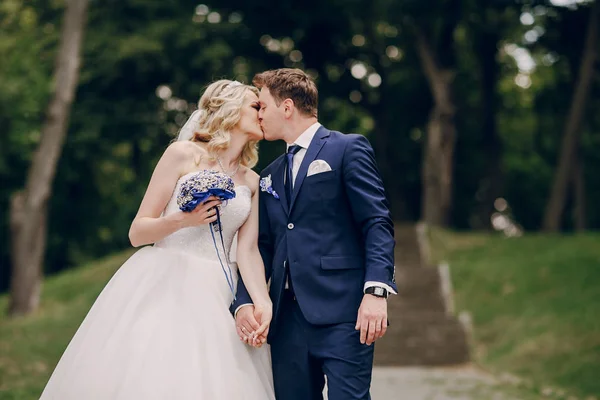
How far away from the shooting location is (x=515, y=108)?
113 ft

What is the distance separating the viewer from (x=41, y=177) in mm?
16953

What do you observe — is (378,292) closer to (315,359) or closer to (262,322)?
(315,359)

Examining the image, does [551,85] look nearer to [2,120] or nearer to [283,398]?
[2,120]

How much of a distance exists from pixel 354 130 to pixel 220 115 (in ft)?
83.7

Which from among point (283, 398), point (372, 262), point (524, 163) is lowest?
point (524, 163)

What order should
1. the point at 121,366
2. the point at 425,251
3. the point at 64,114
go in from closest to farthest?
the point at 121,366, the point at 64,114, the point at 425,251

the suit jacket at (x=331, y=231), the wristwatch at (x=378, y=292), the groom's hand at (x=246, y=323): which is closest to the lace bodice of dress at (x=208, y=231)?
the suit jacket at (x=331, y=231)

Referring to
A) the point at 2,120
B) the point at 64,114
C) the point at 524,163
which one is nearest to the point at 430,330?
the point at 64,114

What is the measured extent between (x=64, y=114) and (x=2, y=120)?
11.4ft

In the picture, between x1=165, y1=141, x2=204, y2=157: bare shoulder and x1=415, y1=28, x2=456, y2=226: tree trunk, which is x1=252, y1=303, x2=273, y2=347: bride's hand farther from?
x1=415, y1=28, x2=456, y2=226: tree trunk

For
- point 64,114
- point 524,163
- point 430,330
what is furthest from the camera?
point 524,163

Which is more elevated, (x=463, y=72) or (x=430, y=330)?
(x=463, y=72)

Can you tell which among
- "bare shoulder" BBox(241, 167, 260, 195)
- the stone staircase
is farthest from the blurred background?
"bare shoulder" BBox(241, 167, 260, 195)

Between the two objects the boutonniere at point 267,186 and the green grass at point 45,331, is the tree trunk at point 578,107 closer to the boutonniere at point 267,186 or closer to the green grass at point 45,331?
the green grass at point 45,331
